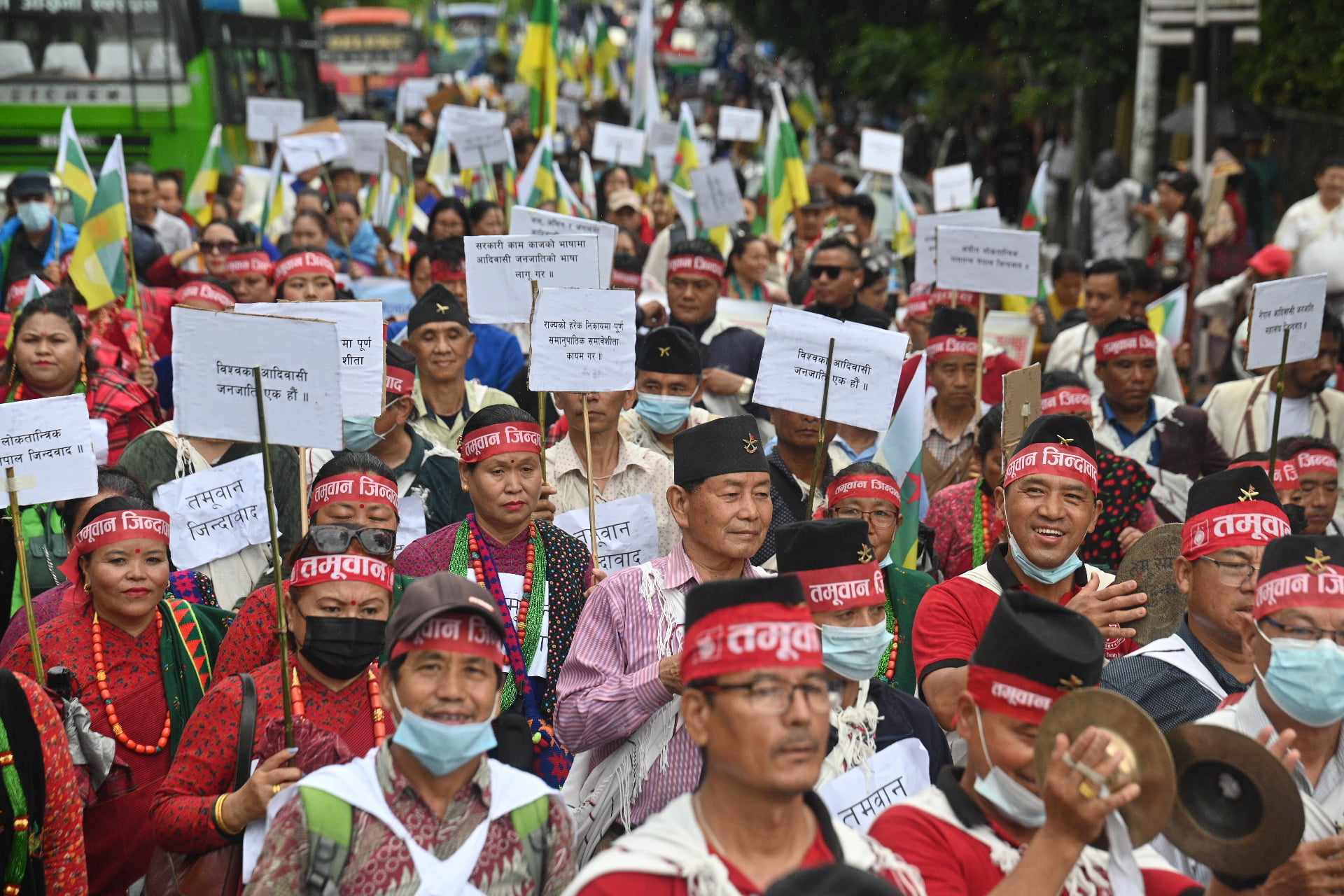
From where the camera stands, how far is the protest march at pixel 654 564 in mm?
3502

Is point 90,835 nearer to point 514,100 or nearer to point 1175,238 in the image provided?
point 1175,238

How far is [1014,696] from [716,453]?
161 cm

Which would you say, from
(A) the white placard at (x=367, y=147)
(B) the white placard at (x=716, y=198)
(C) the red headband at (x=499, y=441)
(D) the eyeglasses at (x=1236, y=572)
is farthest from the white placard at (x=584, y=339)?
(A) the white placard at (x=367, y=147)

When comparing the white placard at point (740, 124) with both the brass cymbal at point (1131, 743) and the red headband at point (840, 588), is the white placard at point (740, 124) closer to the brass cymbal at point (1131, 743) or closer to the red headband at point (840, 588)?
the red headband at point (840, 588)

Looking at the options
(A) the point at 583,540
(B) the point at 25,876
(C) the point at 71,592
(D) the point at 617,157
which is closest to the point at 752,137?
(D) the point at 617,157

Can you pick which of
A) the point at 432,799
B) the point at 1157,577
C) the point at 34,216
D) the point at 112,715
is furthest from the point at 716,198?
the point at 432,799

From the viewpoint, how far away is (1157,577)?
20.0ft

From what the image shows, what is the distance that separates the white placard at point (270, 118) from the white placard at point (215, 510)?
11071 mm

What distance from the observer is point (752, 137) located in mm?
18062

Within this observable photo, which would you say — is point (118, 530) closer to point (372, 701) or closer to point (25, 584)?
point (25, 584)

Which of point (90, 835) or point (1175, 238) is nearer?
point (90, 835)

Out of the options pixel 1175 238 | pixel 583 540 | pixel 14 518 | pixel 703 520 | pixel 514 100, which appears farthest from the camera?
pixel 514 100

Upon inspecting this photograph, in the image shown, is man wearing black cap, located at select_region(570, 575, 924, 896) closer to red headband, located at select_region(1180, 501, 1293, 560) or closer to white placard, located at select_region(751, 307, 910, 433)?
red headband, located at select_region(1180, 501, 1293, 560)

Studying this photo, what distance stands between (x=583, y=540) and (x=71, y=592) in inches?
73.5
